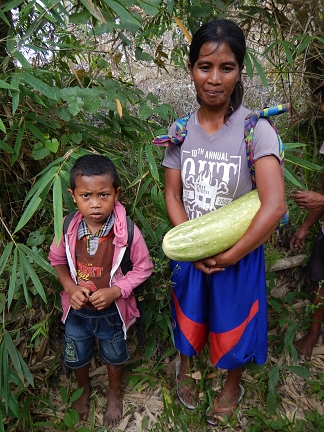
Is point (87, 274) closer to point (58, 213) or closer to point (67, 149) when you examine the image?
point (58, 213)

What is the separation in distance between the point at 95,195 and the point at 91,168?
0.36 feet

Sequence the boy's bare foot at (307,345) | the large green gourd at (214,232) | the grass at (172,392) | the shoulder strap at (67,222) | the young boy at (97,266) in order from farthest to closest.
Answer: the boy's bare foot at (307,345) → the grass at (172,392) → the shoulder strap at (67,222) → the young boy at (97,266) → the large green gourd at (214,232)

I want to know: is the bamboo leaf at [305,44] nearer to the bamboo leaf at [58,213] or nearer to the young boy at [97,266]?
the young boy at [97,266]

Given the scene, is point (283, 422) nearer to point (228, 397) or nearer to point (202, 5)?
point (228, 397)

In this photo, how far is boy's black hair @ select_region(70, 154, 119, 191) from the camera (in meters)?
1.51

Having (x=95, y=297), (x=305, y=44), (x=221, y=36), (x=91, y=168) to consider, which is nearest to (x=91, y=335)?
(x=95, y=297)

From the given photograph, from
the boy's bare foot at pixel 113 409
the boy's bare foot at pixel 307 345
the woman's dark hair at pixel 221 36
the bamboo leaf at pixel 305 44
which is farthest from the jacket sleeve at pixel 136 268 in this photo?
the bamboo leaf at pixel 305 44

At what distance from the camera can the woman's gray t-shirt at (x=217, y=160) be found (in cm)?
144

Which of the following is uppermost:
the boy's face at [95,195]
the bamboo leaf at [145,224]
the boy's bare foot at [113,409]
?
the boy's face at [95,195]

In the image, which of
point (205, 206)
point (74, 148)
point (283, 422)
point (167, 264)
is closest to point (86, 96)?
point (74, 148)

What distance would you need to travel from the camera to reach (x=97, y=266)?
1655 millimetres

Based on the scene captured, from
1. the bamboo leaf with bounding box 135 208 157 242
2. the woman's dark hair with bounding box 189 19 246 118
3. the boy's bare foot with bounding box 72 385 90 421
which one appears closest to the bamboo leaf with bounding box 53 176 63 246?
the bamboo leaf with bounding box 135 208 157 242

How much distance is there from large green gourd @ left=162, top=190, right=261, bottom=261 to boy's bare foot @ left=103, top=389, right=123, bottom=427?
0.98 metres

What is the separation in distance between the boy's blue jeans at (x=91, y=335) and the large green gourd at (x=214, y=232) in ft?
1.62
